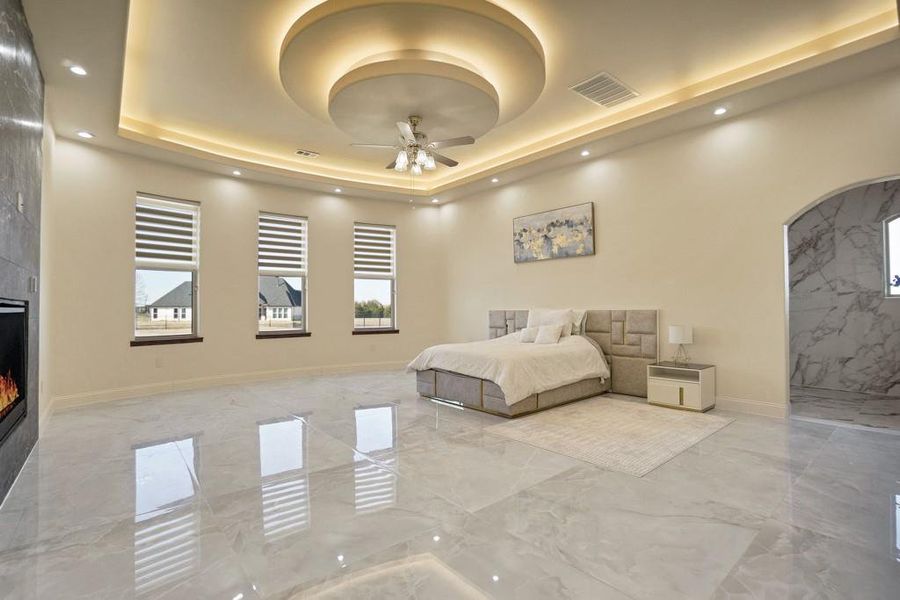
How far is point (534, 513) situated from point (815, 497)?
1642 millimetres

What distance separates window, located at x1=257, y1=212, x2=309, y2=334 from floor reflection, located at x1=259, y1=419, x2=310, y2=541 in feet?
10.0

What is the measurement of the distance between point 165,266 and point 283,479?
4413 millimetres

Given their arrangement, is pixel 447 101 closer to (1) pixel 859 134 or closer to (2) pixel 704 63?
(2) pixel 704 63

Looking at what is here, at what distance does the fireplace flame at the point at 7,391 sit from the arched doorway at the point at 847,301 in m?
6.91

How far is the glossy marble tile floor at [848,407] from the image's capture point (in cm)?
426

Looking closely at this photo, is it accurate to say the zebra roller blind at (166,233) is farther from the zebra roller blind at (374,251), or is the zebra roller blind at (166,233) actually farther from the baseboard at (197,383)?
the zebra roller blind at (374,251)

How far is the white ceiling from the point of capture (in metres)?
3.27

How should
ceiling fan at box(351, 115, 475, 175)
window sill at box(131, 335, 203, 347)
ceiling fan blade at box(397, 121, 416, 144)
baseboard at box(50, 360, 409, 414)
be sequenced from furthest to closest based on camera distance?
window sill at box(131, 335, 203, 347) → baseboard at box(50, 360, 409, 414) → ceiling fan at box(351, 115, 475, 175) → ceiling fan blade at box(397, 121, 416, 144)

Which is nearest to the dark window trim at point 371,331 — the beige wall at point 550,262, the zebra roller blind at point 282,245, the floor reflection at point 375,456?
the beige wall at point 550,262

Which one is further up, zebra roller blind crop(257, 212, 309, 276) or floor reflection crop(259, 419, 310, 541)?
zebra roller blind crop(257, 212, 309, 276)

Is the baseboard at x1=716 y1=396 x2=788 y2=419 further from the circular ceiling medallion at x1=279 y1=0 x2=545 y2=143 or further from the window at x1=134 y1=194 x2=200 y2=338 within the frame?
the window at x1=134 y1=194 x2=200 y2=338

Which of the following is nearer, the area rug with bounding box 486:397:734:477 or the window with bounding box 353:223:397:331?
the area rug with bounding box 486:397:734:477

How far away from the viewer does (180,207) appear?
621 centimetres

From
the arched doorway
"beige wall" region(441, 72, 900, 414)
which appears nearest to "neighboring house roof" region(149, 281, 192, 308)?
"beige wall" region(441, 72, 900, 414)
